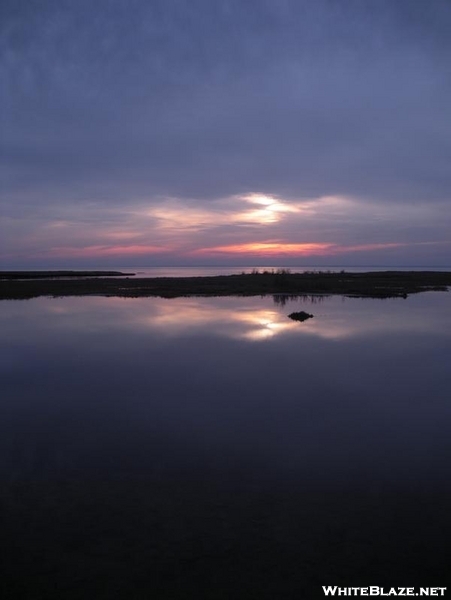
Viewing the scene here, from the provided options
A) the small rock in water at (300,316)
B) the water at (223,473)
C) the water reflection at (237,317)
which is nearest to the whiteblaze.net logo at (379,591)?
the water at (223,473)

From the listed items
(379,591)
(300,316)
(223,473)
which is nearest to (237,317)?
(300,316)

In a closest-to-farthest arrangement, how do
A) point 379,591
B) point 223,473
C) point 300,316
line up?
point 379,591 → point 223,473 → point 300,316

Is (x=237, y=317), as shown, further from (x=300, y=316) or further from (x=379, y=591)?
(x=379, y=591)

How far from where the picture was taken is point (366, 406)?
10.9m

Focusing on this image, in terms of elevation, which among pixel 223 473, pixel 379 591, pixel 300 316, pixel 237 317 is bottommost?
pixel 379 591

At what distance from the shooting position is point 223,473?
23.8 feet

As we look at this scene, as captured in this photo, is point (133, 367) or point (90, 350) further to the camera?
point (90, 350)

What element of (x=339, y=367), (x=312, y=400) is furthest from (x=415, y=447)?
(x=339, y=367)

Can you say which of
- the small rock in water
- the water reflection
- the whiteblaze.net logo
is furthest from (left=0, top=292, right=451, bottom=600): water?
the small rock in water

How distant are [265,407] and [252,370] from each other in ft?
12.6

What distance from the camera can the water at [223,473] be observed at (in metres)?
4.95

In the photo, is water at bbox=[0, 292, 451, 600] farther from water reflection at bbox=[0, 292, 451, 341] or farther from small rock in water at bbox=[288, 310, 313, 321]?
small rock in water at bbox=[288, 310, 313, 321]

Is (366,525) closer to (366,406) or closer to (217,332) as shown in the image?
(366,406)

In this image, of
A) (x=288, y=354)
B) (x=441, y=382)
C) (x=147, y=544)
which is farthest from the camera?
(x=288, y=354)
